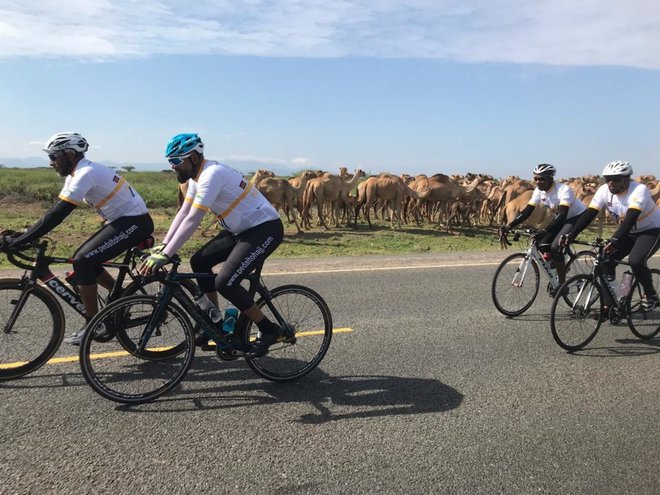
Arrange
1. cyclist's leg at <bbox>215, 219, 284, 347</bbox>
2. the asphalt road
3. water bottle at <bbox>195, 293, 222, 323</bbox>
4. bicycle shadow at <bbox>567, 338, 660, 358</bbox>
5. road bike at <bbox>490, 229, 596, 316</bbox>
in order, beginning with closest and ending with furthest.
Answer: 1. the asphalt road
2. cyclist's leg at <bbox>215, 219, 284, 347</bbox>
3. water bottle at <bbox>195, 293, 222, 323</bbox>
4. bicycle shadow at <bbox>567, 338, 660, 358</bbox>
5. road bike at <bbox>490, 229, 596, 316</bbox>

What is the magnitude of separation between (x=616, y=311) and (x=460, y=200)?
17.3 m

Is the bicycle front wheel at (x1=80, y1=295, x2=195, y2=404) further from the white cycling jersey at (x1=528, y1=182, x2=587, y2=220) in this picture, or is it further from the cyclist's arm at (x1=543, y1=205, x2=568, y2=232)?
the white cycling jersey at (x1=528, y1=182, x2=587, y2=220)

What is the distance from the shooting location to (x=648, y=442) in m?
3.76

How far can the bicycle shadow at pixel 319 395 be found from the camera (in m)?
4.14

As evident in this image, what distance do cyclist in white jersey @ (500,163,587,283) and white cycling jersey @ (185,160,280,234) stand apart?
4.29 m

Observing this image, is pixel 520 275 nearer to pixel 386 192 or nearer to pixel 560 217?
pixel 560 217

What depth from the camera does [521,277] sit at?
7199 millimetres

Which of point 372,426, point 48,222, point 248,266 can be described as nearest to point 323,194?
point 248,266

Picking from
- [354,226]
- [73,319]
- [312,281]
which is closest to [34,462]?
[73,319]

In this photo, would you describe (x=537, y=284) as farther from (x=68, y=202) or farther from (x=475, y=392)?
(x=68, y=202)

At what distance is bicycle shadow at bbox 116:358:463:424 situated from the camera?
4.14 meters

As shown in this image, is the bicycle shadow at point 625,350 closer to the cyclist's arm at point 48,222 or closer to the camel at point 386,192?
the cyclist's arm at point 48,222

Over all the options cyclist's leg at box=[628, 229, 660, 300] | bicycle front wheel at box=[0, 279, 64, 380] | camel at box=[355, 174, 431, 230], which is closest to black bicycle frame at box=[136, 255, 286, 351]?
bicycle front wheel at box=[0, 279, 64, 380]

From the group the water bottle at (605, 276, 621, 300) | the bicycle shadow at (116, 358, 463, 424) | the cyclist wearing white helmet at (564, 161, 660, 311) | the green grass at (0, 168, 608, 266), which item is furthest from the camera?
the green grass at (0, 168, 608, 266)
